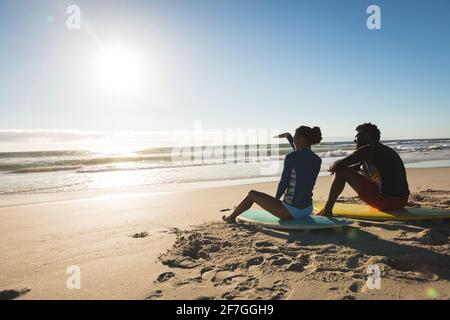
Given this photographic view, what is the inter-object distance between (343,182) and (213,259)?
247 cm

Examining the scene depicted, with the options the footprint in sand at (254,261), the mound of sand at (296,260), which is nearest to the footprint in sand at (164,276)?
the mound of sand at (296,260)

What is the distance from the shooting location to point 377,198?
17.4ft

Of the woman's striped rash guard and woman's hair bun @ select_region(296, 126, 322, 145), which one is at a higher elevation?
woman's hair bun @ select_region(296, 126, 322, 145)

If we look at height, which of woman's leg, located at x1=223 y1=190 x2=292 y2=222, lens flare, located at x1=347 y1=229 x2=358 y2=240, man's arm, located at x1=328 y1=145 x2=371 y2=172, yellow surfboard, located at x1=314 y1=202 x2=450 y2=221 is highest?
man's arm, located at x1=328 y1=145 x2=371 y2=172

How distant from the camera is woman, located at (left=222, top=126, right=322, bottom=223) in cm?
474

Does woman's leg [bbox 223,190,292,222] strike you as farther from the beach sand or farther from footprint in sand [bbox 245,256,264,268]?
footprint in sand [bbox 245,256,264,268]

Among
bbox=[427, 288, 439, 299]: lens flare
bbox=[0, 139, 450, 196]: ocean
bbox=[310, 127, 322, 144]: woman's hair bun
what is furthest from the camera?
bbox=[0, 139, 450, 196]: ocean

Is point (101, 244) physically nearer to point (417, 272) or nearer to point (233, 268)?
point (233, 268)

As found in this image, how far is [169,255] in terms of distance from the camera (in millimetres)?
3941

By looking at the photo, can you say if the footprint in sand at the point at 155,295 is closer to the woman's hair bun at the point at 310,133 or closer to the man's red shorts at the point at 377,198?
the woman's hair bun at the point at 310,133

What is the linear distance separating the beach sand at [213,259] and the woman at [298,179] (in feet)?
1.18

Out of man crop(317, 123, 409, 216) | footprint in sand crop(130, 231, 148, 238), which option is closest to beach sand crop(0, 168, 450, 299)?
footprint in sand crop(130, 231, 148, 238)
